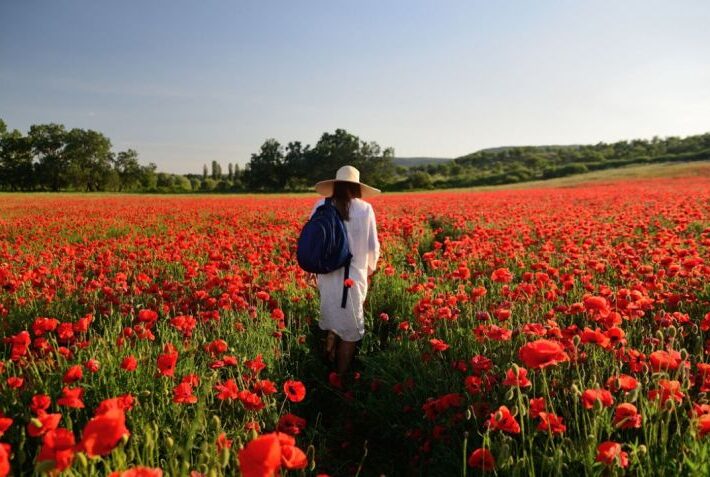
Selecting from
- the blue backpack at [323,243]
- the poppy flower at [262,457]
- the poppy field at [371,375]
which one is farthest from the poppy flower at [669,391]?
the blue backpack at [323,243]

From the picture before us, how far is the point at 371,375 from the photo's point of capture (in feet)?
12.6

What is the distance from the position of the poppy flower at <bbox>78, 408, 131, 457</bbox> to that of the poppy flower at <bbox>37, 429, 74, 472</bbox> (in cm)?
8

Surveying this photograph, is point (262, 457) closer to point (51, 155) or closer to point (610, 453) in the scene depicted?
point (610, 453)

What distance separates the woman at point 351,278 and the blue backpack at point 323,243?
0.59ft

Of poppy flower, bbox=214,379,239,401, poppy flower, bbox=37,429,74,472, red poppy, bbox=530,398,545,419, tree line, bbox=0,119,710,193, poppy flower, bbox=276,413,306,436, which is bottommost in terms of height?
poppy flower, bbox=276,413,306,436

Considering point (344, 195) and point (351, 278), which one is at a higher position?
point (344, 195)

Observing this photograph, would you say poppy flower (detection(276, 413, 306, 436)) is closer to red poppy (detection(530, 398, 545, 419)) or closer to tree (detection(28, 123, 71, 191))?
red poppy (detection(530, 398, 545, 419))

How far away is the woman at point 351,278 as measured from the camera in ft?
14.2

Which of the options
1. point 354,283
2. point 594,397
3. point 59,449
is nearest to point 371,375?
point 354,283

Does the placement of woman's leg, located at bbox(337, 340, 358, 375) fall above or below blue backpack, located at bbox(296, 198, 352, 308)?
below

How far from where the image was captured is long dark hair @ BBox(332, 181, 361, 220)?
4339 millimetres

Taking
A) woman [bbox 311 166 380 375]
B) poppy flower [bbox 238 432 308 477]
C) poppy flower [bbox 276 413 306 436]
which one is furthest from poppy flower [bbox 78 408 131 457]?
woman [bbox 311 166 380 375]

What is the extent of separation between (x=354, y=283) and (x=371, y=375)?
2.78 ft

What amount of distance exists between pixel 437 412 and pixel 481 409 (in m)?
0.28
